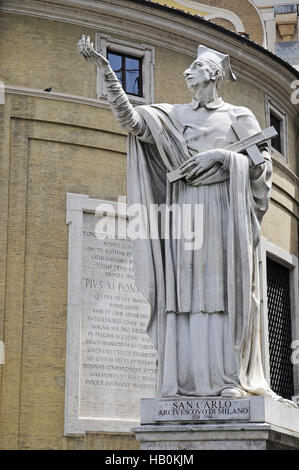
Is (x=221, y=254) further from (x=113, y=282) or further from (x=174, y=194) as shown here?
(x=113, y=282)

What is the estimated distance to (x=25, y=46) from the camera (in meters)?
19.6

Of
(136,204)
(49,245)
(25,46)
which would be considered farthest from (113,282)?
(136,204)

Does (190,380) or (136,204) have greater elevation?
(136,204)

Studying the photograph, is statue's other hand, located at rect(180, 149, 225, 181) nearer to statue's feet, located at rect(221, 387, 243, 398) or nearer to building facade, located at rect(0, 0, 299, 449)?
statue's feet, located at rect(221, 387, 243, 398)

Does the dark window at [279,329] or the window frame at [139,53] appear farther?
the dark window at [279,329]

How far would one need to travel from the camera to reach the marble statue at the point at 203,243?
28.0 ft

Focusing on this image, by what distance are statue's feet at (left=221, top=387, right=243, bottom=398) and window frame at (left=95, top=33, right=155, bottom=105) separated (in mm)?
12625

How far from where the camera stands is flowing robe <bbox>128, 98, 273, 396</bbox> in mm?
8516

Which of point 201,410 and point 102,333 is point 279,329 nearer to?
point 102,333

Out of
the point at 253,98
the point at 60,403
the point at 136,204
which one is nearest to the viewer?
the point at 136,204

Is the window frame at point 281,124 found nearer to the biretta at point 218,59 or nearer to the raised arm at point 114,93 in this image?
the biretta at point 218,59

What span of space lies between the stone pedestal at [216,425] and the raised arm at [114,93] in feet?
7.92

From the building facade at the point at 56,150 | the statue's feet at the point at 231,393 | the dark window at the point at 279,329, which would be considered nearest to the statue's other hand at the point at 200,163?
the statue's feet at the point at 231,393
